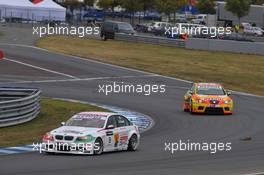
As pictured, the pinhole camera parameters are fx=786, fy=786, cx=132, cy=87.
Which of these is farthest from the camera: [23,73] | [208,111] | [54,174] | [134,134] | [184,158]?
[23,73]

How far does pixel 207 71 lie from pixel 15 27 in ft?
134

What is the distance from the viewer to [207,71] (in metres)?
53.6

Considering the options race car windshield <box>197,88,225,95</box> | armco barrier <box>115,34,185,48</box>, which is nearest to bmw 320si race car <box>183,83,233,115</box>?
race car windshield <box>197,88,225,95</box>

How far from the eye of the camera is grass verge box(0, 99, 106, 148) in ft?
75.3

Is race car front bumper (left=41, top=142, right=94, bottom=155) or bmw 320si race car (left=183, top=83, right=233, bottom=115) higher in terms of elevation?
race car front bumper (left=41, top=142, right=94, bottom=155)

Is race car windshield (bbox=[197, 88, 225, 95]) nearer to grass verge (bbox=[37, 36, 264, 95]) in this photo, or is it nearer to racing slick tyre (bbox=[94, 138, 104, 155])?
grass verge (bbox=[37, 36, 264, 95])

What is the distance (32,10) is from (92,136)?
77345 millimetres

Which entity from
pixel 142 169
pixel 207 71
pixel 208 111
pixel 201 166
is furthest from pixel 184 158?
pixel 207 71

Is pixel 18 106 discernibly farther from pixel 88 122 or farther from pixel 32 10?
pixel 32 10

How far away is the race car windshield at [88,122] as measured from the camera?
19.9m

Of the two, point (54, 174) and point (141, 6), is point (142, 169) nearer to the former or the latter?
point (54, 174)

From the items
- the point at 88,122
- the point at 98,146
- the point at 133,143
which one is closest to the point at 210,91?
the point at 133,143

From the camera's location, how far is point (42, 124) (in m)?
27.1

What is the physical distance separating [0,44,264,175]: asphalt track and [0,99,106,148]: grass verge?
8.52 ft
